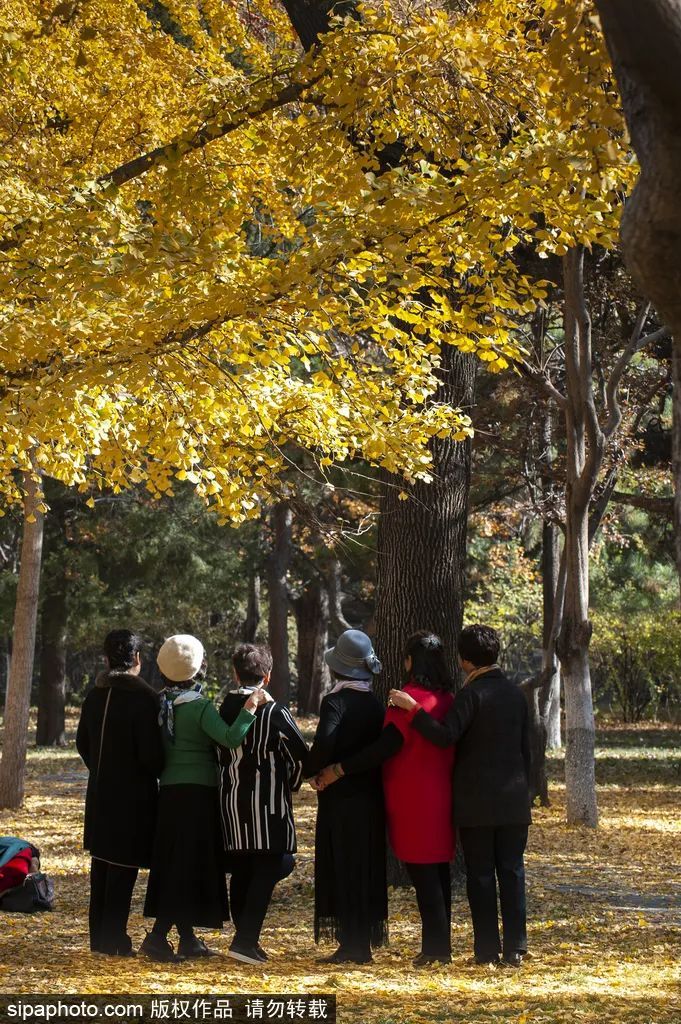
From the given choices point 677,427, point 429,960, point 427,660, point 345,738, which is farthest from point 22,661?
point 677,427

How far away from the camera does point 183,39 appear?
18.2m

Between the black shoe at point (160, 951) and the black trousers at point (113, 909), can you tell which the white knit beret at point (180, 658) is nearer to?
the black trousers at point (113, 909)

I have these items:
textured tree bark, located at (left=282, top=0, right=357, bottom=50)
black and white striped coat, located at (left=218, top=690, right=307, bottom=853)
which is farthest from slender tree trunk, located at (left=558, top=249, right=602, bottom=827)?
black and white striped coat, located at (left=218, top=690, right=307, bottom=853)

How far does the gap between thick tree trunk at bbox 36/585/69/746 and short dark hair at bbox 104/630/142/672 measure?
17090 mm

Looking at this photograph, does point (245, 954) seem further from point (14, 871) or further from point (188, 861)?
point (14, 871)

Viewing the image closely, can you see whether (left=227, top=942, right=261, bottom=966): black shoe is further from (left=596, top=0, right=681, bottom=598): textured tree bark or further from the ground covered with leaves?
(left=596, top=0, right=681, bottom=598): textured tree bark

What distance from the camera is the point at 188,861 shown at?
18.1ft

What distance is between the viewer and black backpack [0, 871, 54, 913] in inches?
271

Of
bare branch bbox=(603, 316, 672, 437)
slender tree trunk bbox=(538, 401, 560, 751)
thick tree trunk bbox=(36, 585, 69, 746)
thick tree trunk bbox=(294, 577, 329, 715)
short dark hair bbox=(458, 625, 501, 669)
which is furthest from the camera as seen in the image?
thick tree trunk bbox=(294, 577, 329, 715)

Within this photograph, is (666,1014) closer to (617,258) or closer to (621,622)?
(617,258)

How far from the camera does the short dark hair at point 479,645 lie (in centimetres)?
567

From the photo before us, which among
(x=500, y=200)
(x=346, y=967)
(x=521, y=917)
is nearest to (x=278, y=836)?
(x=346, y=967)

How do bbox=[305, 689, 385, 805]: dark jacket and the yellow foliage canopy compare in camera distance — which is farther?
the yellow foliage canopy

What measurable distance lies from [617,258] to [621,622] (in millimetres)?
17661
